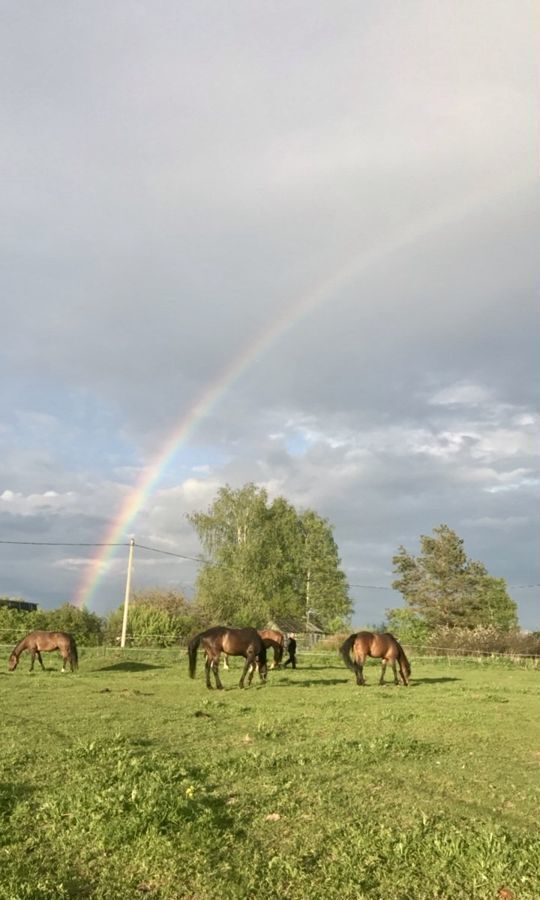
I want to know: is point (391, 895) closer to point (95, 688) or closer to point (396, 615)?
point (95, 688)

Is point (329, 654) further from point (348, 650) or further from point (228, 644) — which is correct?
point (228, 644)

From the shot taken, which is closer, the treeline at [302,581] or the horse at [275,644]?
the horse at [275,644]

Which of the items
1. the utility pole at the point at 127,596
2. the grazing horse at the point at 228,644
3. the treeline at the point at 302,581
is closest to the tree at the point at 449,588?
the treeline at the point at 302,581

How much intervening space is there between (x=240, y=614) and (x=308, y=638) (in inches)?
308

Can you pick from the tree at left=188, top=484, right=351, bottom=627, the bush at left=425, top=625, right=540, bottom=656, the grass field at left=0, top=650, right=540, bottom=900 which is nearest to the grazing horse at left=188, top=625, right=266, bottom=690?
the grass field at left=0, top=650, right=540, bottom=900

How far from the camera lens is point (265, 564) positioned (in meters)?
66.8

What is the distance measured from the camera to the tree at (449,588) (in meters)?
64.6

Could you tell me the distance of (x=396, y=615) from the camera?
66.2 metres

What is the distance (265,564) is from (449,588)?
18.8 meters

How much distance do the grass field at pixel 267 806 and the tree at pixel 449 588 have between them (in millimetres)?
54425

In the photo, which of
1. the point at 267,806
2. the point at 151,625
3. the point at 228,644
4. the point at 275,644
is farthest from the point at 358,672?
the point at 151,625

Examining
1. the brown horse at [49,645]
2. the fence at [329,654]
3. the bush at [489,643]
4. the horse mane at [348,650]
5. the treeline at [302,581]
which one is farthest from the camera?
the treeline at [302,581]

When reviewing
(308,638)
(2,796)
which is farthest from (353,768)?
(308,638)

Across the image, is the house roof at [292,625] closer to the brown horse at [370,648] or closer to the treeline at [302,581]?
the treeline at [302,581]
